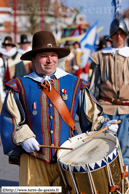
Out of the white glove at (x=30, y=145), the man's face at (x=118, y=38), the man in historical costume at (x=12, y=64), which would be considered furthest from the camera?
the man in historical costume at (x=12, y=64)

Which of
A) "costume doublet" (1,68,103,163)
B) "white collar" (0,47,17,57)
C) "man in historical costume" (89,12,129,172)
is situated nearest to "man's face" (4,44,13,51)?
"white collar" (0,47,17,57)

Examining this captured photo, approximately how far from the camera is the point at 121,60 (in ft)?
15.3

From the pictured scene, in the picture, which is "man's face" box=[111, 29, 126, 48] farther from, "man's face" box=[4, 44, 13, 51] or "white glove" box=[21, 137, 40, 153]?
A: "man's face" box=[4, 44, 13, 51]

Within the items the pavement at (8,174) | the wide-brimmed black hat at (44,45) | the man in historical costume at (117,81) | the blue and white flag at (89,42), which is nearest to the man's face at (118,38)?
the man in historical costume at (117,81)

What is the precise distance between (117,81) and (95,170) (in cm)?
226

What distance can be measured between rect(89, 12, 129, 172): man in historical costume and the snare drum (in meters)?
1.81

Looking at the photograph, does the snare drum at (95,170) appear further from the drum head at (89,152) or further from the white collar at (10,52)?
the white collar at (10,52)

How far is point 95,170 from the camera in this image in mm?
2549

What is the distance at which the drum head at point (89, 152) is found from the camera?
2.58 m

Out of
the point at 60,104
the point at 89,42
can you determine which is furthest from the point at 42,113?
the point at 89,42

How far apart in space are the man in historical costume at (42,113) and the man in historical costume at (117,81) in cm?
157

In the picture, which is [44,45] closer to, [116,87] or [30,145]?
[30,145]

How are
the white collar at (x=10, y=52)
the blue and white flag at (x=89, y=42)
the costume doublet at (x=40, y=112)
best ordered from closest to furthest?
the costume doublet at (x=40, y=112) < the white collar at (x=10, y=52) < the blue and white flag at (x=89, y=42)

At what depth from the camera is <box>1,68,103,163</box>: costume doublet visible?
2.91m
